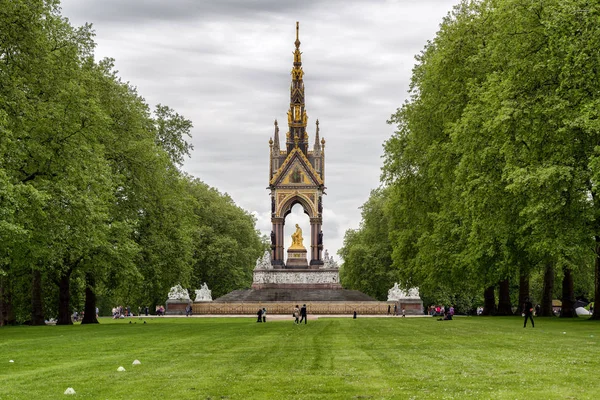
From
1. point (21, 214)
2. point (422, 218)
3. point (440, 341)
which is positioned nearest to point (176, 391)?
point (440, 341)

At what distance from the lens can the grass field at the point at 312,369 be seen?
39.5 feet

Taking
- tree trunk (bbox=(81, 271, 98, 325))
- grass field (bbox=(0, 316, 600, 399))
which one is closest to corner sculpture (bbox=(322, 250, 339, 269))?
tree trunk (bbox=(81, 271, 98, 325))

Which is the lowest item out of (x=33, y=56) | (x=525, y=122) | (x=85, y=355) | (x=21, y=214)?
(x=85, y=355)

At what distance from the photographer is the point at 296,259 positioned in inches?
3248

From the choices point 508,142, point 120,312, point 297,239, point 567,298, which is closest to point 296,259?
point 297,239

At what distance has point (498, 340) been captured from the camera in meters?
22.8

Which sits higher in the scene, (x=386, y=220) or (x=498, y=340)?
(x=386, y=220)

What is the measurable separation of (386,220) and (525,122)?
5181 centimetres

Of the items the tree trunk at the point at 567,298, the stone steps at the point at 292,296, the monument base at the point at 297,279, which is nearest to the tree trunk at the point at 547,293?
the tree trunk at the point at 567,298

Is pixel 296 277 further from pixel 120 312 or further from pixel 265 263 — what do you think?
pixel 120 312

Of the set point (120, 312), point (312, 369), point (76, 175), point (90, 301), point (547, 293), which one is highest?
point (76, 175)

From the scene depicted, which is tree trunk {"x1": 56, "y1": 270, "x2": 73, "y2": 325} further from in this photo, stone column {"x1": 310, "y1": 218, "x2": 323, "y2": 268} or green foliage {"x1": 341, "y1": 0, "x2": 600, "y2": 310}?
stone column {"x1": 310, "y1": 218, "x2": 323, "y2": 268}

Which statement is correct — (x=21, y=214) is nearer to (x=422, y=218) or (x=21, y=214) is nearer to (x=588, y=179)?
(x=588, y=179)

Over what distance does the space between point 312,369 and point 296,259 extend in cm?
6731
